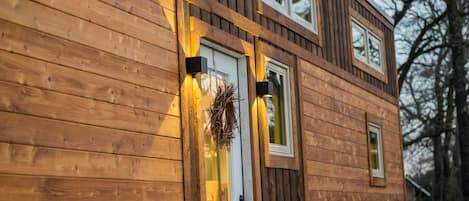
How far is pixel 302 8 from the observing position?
6.98 metres

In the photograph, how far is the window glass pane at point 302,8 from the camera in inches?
267

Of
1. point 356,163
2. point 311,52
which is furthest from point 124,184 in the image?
point 356,163

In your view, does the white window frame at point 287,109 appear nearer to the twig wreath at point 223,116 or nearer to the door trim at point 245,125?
the door trim at point 245,125

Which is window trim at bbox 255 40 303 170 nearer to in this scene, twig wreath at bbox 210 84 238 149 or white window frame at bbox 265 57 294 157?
→ white window frame at bbox 265 57 294 157

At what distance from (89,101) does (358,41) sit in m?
5.67

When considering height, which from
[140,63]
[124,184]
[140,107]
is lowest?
[124,184]

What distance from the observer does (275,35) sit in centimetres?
614

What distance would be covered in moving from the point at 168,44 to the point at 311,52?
2.76m

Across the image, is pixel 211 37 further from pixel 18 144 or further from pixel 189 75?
pixel 18 144

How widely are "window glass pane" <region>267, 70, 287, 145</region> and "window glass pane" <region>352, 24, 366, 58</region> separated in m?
2.42

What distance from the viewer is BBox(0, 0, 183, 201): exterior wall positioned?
313 centimetres

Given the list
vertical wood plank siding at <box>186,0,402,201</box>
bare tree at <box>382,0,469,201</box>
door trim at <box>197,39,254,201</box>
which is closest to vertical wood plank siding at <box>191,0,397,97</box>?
vertical wood plank siding at <box>186,0,402,201</box>

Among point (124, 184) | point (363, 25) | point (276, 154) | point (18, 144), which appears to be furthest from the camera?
point (363, 25)

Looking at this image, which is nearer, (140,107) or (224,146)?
(140,107)
